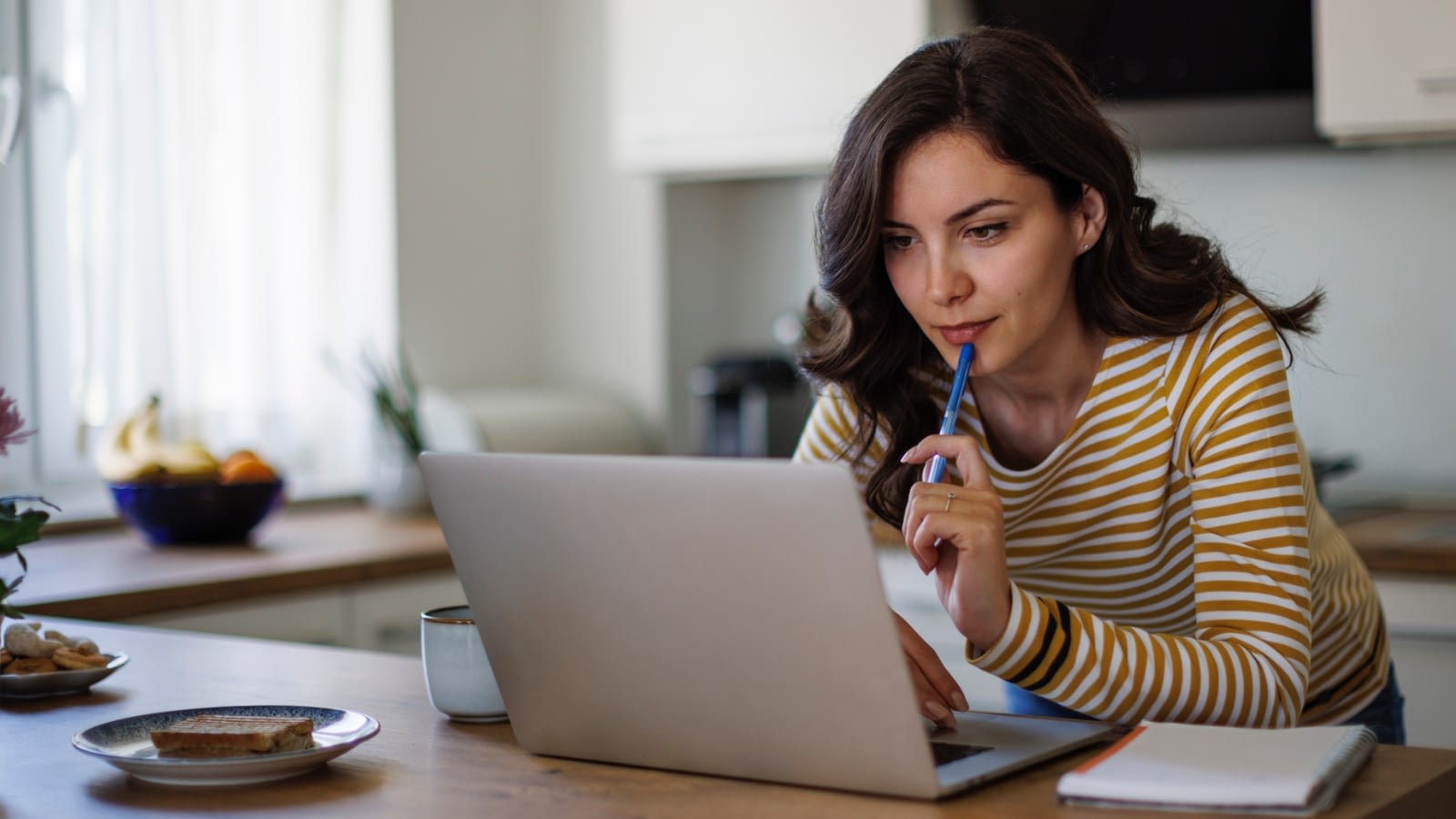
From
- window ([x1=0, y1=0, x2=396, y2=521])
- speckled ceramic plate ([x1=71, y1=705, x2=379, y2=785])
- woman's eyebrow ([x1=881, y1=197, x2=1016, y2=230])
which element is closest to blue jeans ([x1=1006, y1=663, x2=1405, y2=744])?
woman's eyebrow ([x1=881, y1=197, x2=1016, y2=230])

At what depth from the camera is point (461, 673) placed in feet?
3.77

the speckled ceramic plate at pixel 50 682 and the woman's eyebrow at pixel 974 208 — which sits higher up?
the woman's eyebrow at pixel 974 208

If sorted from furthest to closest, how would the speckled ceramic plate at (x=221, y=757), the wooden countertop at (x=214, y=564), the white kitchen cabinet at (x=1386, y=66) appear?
the white kitchen cabinet at (x=1386, y=66) → the wooden countertop at (x=214, y=564) → the speckled ceramic plate at (x=221, y=757)

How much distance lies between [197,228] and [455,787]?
2.07 m

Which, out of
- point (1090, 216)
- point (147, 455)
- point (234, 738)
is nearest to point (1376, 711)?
point (1090, 216)

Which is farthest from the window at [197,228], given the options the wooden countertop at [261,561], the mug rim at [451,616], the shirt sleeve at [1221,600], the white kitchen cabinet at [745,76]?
the shirt sleeve at [1221,600]

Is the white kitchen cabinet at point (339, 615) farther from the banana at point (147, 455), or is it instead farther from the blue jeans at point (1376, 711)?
the blue jeans at point (1376, 711)

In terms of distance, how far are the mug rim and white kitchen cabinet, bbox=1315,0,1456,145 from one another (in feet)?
5.53

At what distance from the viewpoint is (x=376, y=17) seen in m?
2.96

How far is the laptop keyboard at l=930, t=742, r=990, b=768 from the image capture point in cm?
98

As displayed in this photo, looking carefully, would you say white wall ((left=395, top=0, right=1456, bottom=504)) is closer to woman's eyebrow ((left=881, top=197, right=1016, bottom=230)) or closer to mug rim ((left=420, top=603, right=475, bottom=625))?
woman's eyebrow ((left=881, top=197, right=1016, bottom=230))

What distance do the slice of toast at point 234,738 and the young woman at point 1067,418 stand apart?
17.0 inches

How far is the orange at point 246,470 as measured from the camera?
95.4 inches

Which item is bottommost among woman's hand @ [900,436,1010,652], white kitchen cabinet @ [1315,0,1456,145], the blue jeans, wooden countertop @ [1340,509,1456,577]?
the blue jeans
